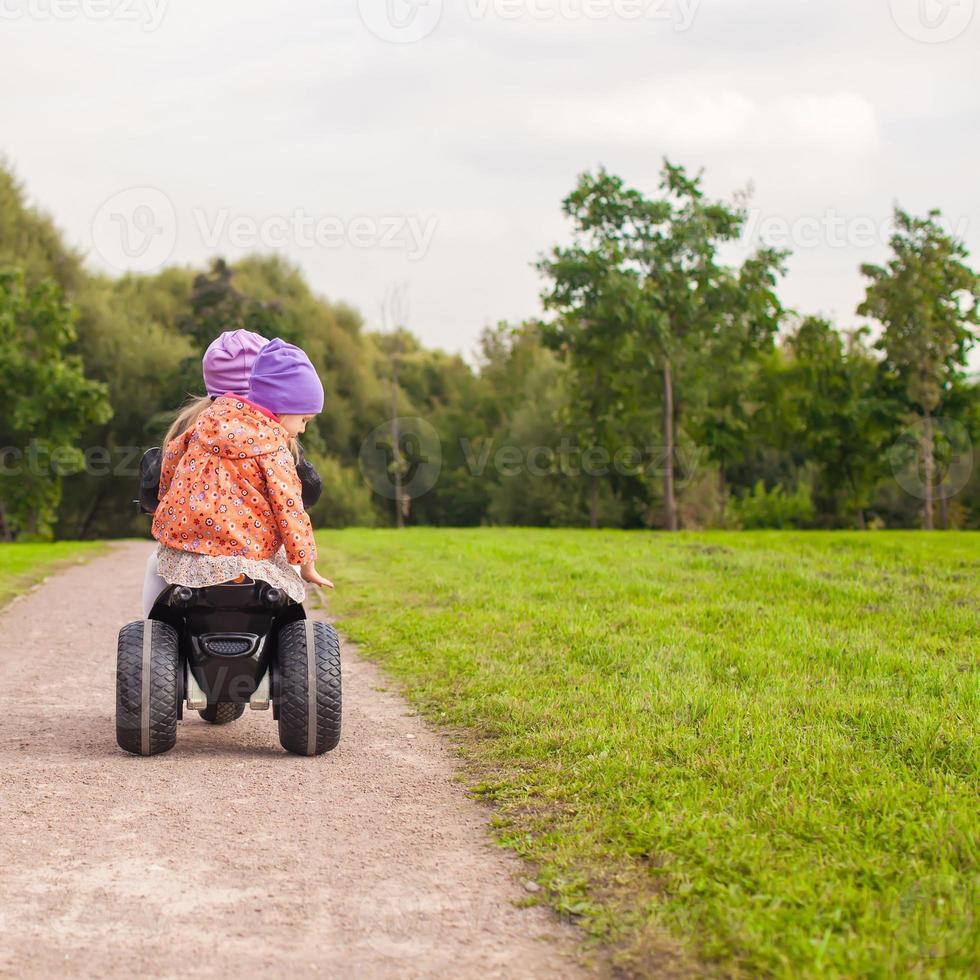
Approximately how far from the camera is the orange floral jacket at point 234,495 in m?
5.14

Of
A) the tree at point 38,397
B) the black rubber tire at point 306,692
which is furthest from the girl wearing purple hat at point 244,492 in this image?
the tree at point 38,397

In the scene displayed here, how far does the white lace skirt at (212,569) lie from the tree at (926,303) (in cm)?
3531

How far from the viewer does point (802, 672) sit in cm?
686

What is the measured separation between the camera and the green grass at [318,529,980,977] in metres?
3.19

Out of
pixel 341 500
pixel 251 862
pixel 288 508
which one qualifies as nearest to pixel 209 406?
pixel 288 508

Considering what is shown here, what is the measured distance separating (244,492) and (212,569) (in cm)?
39

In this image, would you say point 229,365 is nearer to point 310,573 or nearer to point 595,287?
point 310,573

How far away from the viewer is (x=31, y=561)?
18.3m

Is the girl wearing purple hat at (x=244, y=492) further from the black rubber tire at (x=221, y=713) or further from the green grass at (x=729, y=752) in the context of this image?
the green grass at (x=729, y=752)

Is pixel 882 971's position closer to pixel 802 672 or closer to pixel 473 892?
pixel 473 892

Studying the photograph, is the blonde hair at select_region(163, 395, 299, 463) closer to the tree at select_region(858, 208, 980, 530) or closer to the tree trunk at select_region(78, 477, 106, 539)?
the tree at select_region(858, 208, 980, 530)

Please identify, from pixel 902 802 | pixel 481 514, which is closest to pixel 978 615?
pixel 902 802

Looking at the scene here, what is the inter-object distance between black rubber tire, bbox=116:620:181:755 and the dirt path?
132mm

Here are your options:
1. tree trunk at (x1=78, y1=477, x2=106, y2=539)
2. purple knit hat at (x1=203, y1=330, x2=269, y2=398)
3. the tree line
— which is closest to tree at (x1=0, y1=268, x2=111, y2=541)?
the tree line
